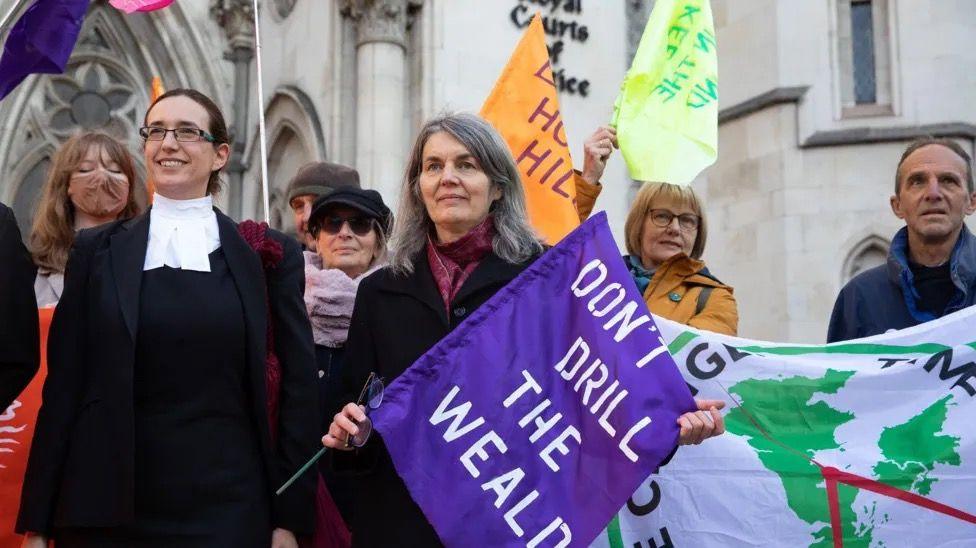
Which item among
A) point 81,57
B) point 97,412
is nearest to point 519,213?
point 97,412

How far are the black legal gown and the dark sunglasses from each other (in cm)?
120

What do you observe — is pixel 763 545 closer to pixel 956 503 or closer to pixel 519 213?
pixel 956 503

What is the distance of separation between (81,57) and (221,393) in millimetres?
9881

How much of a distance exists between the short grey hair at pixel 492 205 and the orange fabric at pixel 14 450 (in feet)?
4.18

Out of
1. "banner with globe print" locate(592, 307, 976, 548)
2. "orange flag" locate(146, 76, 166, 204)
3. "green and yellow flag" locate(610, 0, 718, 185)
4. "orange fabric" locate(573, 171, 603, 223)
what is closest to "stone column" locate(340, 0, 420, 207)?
"orange flag" locate(146, 76, 166, 204)

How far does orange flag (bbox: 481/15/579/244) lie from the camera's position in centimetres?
484

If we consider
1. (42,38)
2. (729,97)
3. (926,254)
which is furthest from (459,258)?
(729,97)

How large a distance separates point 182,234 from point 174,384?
0.42 meters

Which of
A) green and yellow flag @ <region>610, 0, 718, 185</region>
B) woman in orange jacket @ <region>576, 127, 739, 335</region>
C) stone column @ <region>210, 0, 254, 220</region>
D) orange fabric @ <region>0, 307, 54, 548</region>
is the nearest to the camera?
orange fabric @ <region>0, 307, 54, 548</region>

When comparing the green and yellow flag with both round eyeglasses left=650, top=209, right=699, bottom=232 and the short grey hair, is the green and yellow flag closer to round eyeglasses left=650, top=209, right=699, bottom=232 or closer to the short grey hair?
round eyeglasses left=650, top=209, right=699, bottom=232

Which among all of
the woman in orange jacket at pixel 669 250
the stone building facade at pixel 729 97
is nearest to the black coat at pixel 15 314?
the woman in orange jacket at pixel 669 250

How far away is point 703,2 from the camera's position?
16.5ft

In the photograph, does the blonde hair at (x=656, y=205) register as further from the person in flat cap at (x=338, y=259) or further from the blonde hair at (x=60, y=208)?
the blonde hair at (x=60, y=208)

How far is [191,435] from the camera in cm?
288
